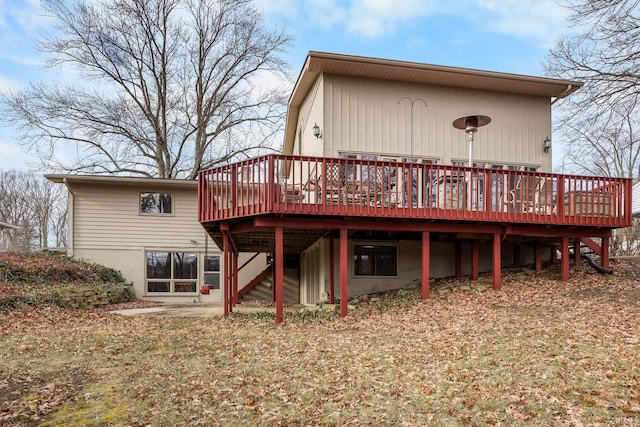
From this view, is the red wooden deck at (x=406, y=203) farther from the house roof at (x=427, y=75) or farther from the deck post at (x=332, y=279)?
the house roof at (x=427, y=75)

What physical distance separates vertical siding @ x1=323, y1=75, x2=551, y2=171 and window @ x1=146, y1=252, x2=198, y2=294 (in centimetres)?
798

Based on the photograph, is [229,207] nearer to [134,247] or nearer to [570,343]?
[570,343]

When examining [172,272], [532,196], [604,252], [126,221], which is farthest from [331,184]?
[126,221]

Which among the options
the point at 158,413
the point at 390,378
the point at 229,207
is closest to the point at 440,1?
the point at 229,207

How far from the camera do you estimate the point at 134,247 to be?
54.0 feet

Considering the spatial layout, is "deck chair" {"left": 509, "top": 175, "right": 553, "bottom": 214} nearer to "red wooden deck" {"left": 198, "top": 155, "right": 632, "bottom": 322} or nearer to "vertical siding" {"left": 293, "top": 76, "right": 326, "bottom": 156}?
"red wooden deck" {"left": 198, "top": 155, "right": 632, "bottom": 322}

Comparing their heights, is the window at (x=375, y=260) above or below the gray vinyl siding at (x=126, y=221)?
below

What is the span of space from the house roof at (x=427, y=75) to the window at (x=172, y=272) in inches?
309

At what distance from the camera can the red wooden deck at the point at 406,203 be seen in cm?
955

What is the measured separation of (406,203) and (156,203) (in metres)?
10.3

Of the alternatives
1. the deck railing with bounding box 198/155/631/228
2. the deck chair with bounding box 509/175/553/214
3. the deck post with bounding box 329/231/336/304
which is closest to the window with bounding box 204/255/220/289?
the deck railing with bounding box 198/155/631/228

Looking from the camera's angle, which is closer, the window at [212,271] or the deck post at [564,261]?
the deck post at [564,261]

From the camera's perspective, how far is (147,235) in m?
16.6

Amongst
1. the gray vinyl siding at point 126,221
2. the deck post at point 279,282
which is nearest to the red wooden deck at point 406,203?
the deck post at point 279,282
